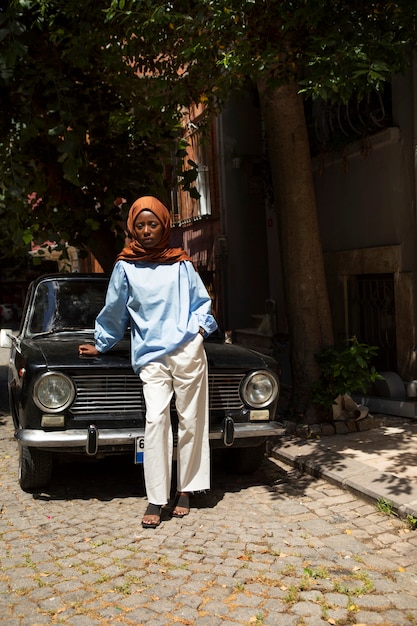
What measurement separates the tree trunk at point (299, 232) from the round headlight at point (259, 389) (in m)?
1.96

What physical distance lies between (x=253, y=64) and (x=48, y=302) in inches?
108

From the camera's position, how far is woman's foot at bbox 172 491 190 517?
15.1ft

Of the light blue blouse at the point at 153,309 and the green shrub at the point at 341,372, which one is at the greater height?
the light blue blouse at the point at 153,309

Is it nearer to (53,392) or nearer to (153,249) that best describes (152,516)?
(53,392)

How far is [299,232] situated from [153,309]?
276 centimetres

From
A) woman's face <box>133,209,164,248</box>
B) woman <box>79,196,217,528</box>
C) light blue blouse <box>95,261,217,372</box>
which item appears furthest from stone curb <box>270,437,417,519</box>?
woman's face <box>133,209,164,248</box>

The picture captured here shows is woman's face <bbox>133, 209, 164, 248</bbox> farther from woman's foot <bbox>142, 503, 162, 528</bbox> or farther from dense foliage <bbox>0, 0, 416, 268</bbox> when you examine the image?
woman's foot <bbox>142, 503, 162, 528</bbox>

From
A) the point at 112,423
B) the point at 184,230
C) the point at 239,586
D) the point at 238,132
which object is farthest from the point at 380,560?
the point at 184,230

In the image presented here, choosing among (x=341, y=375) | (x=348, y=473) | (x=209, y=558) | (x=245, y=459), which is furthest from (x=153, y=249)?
(x=341, y=375)

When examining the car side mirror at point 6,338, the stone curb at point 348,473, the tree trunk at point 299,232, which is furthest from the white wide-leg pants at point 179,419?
the tree trunk at point 299,232

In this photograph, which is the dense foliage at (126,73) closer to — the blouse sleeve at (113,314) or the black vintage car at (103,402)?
the blouse sleeve at (113,314)

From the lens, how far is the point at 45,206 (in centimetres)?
968

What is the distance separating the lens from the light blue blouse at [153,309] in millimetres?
4641

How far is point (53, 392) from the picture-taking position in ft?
15.4
